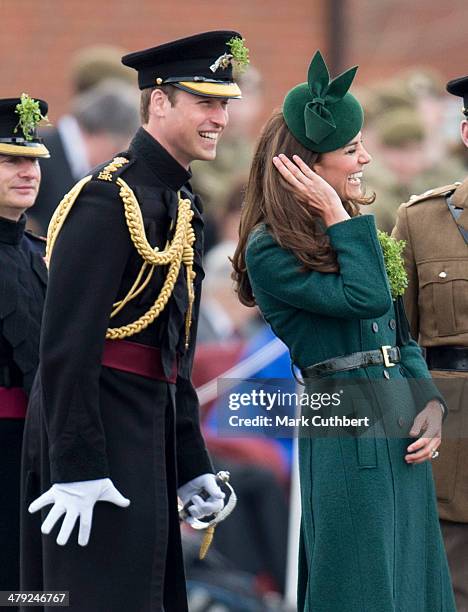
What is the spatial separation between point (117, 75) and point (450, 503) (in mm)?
4979

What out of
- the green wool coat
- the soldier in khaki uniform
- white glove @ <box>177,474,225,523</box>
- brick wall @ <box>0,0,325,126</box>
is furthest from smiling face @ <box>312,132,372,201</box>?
brick wall @ <box>0,0,325,126</box>

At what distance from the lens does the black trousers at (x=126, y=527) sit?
4.49m

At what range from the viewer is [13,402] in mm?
5234

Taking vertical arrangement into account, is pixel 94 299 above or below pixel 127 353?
above

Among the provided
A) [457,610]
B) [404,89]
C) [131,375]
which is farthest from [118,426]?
[404,89]

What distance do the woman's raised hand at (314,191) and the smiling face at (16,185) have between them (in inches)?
45.8

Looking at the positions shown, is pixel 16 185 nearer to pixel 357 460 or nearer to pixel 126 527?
pixel 126 527

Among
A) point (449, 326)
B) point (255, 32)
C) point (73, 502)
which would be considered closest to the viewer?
point (73, 502)

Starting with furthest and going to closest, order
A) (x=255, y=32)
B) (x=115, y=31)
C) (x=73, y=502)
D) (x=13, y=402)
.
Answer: (x=255, y=32)
(x=115, y=31)
(x=13, y=402)
(x=73, y=502)

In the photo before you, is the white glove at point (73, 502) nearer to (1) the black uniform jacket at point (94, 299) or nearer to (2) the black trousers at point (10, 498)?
(1) the black uniform jacket at point (94, 299)

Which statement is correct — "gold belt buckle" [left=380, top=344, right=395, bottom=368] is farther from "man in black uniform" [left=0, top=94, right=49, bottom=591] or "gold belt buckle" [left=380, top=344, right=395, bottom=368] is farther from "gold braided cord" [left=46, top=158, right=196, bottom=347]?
"man in black uniform" [left=0, top=94, right=49, bottom=591]

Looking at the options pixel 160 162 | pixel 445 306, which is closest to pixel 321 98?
pixel 160 162

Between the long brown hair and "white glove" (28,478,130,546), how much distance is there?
34.6 inches

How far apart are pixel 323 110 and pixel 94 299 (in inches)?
35.5
